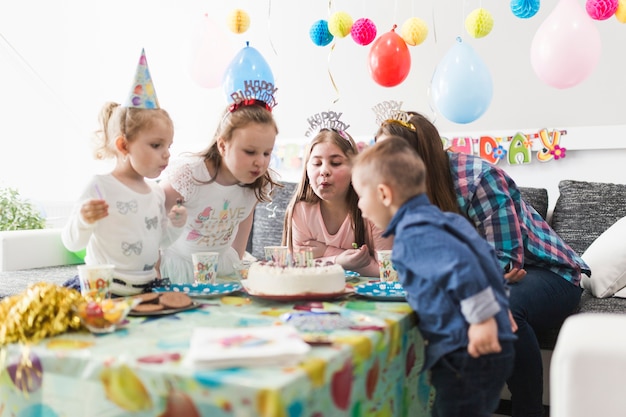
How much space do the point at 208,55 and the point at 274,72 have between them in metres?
0.63

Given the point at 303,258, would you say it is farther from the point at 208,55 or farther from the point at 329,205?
the point at 208,55

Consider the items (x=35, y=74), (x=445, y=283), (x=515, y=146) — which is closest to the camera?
(x=445, y=283)

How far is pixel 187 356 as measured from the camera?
95cm

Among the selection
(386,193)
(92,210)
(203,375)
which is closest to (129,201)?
(92,210)

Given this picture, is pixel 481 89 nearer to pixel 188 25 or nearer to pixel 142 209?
pixel 142 209

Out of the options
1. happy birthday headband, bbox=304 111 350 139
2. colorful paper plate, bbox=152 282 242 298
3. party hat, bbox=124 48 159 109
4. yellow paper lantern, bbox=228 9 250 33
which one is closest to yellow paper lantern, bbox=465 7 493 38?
happy birthday headband, bbox=304 111 350 139

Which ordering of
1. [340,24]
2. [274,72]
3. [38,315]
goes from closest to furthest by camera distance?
[38,315] < [340,24] < [274,72]

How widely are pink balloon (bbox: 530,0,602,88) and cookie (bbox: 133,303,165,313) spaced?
221 cm

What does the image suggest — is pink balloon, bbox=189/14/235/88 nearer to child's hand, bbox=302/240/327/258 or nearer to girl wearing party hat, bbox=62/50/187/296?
child's hand, bbox=302/240/327/258

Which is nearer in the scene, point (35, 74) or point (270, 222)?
point (270, 222)

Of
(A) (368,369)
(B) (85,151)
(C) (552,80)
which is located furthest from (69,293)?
(B) (85,151)

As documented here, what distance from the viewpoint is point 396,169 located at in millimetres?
1338

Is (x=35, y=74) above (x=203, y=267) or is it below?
above

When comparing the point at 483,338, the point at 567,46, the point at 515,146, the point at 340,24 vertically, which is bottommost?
the point at 483,338
